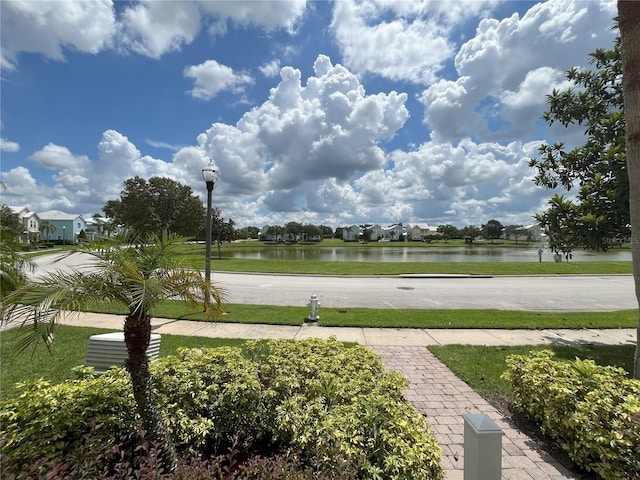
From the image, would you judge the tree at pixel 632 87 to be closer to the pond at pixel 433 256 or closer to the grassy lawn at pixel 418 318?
the grassy lawn at pixel 418 318

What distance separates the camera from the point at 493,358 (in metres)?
5.99

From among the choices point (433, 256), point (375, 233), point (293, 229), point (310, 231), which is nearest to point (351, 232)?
point (375, 233)

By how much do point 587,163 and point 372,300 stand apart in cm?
787

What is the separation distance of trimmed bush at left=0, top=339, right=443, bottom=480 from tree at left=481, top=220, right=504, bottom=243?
12467 cm

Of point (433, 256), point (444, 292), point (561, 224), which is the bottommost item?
point (444, 292)

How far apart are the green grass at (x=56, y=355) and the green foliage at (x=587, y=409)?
206 inches

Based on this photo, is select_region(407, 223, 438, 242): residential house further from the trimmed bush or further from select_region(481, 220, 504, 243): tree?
the trimmed bush

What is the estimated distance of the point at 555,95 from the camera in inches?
278

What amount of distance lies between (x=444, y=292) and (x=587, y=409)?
1178 cm

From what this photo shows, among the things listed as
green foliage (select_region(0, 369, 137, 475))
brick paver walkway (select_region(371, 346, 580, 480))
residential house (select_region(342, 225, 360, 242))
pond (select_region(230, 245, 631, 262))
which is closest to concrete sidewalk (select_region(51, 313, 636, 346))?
brick paver walkway (select_region(371, 346, 580, 480))

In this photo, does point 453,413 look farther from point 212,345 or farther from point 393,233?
point 393,233

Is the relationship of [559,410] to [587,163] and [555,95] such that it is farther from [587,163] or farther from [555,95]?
[555,95]

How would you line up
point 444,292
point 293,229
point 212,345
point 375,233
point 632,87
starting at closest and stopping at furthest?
point 632,87
point 212,345
point 444,292
point 293,229
point 375,233

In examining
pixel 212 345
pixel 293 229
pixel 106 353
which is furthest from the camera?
pixel 293 229
